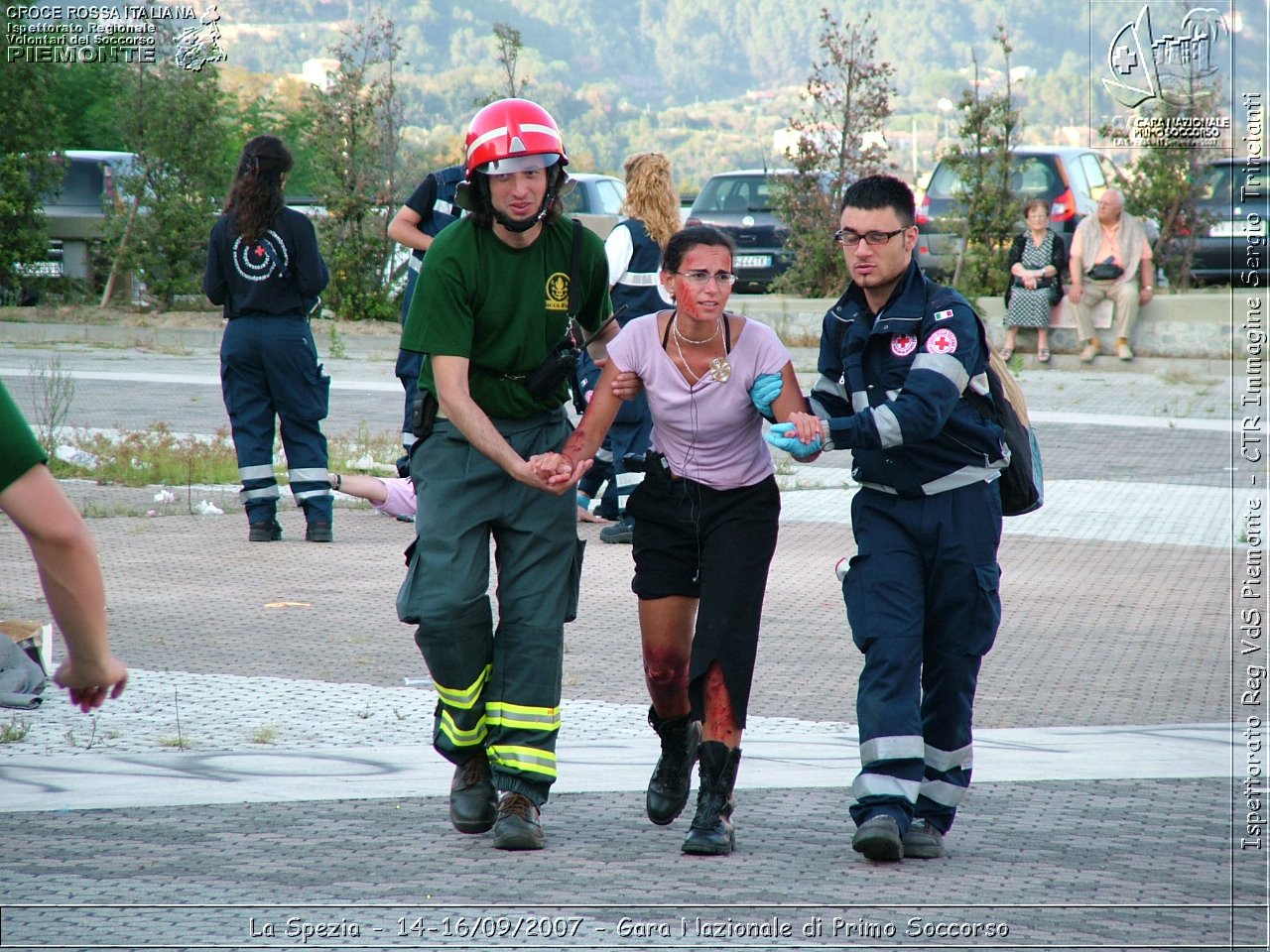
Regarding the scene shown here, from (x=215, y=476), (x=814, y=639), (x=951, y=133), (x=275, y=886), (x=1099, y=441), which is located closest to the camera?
(x=275, y=886)

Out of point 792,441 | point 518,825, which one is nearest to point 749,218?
point 792,441

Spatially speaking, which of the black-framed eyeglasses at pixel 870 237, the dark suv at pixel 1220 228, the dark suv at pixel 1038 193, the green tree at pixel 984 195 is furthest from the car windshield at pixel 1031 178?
the black-framed eyeglasses at pixel 870 237

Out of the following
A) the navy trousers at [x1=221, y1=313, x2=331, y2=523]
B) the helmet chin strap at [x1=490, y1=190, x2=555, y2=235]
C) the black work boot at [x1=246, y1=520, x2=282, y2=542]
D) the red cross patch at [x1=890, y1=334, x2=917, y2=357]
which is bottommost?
the black work boot at [x1=246, y1=520, x2=282, y2=542]

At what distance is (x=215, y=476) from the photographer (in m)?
11.2

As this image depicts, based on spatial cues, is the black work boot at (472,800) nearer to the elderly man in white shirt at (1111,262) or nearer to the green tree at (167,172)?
the elderly man in white shirt at (1111,262)

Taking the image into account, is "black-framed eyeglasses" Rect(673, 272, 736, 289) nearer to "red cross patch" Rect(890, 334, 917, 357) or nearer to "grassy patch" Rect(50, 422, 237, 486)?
"red cross patch" Rect(890, 334, 917, 357)

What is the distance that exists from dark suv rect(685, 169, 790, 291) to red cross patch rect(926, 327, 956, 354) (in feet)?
59.1

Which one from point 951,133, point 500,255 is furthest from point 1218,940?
point 951,133

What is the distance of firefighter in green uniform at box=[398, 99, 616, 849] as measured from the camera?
4.59 meters

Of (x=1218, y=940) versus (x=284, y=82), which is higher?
(x=284, y=82)

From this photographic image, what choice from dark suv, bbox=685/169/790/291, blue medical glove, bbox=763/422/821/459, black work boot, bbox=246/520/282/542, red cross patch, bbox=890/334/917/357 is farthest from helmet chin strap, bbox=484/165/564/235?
dark suv, bbox=685/169/790/291

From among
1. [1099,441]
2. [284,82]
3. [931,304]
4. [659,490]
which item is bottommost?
[1099,441]

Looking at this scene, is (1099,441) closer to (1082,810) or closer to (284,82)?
(1082,810)

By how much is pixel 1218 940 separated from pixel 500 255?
2531mm
